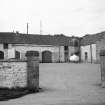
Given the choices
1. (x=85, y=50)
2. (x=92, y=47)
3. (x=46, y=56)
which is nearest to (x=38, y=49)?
(x=46, y=56)

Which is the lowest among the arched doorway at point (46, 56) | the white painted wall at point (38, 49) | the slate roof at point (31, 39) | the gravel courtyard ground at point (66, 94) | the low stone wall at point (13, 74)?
the gravel courtyard ground at point (66, 94)

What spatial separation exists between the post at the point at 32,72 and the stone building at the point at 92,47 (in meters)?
21.0

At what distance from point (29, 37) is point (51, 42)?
4362 mm

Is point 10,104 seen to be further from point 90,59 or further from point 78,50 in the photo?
point 78,50

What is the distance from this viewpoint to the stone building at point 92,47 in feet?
96.6

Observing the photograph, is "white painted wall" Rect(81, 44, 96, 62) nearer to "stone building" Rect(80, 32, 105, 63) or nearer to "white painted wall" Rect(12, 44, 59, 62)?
"stone building" Rect(80, 32, 105, 63)

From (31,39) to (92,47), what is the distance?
11.5 metres

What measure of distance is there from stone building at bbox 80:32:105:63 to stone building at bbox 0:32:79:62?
186 cm

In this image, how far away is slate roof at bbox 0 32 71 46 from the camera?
32.9 meters

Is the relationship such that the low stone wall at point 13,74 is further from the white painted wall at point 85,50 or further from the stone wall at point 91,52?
the white painted wall at point 85,50

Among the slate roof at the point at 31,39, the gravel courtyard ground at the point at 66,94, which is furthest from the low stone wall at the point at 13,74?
the slate roof at the point at 31,39

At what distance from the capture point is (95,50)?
30.6 metres

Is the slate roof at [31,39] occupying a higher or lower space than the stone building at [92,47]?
higher

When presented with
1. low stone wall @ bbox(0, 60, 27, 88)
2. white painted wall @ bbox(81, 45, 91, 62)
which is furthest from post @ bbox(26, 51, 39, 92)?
white painted wall @ bbox(81, 45, 91, 62)
